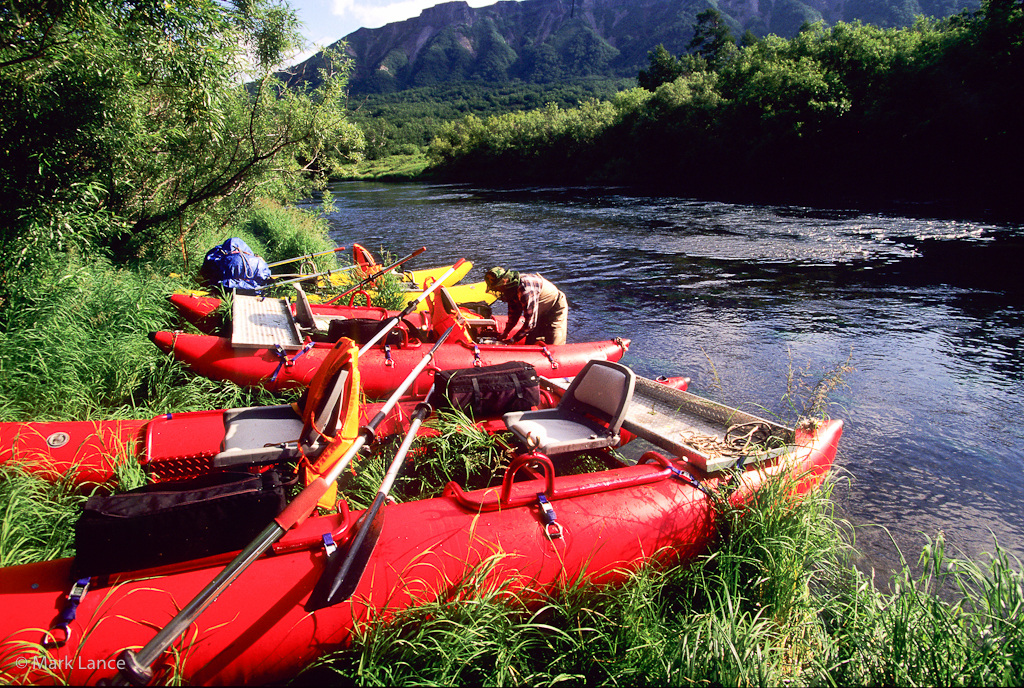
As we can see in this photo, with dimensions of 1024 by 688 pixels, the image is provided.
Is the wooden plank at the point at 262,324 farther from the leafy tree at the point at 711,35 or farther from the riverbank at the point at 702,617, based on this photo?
the leafy tree at the point at 711,35

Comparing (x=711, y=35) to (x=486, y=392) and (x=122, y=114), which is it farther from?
(x=486, y=392)

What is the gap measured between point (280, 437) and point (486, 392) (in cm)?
144

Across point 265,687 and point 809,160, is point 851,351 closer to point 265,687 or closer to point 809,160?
point 265,687

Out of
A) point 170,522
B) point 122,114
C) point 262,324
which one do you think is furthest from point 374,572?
point 122,114

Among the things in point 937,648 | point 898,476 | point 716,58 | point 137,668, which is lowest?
point 898,476

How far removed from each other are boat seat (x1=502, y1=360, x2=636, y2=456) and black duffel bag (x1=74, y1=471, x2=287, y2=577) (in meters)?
1.46

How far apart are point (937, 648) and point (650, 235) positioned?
578 inches

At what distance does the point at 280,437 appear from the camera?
329cm

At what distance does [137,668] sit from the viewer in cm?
173

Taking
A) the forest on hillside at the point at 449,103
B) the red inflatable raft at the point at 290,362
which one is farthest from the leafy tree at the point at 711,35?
the red inflatable raft at the point at 290,362

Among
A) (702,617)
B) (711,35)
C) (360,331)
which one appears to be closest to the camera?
(702,617)

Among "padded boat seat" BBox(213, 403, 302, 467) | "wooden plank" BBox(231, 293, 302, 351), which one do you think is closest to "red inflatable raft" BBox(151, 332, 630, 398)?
"wooden plank" BBox(231, 293, 302, 351)

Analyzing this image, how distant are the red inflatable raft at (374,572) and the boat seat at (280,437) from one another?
553 millimetres

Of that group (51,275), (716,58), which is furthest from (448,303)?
(716,58)
